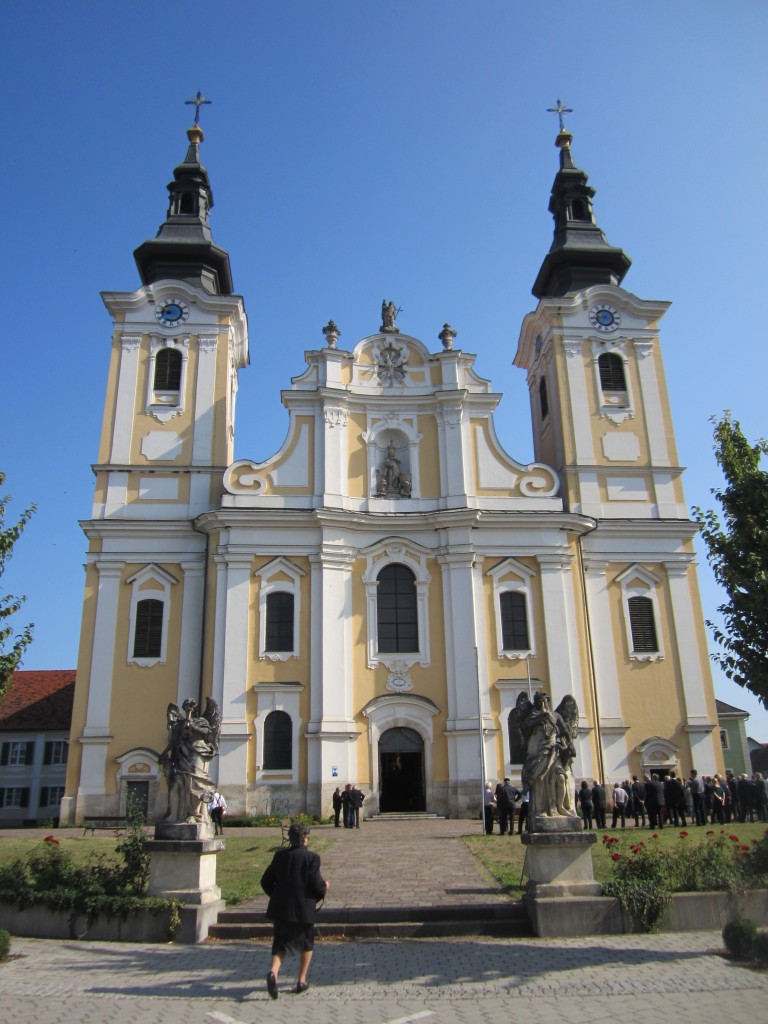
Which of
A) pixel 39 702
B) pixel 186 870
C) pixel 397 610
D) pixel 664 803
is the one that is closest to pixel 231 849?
pixel 186 870

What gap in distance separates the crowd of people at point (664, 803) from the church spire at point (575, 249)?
18.5 meters

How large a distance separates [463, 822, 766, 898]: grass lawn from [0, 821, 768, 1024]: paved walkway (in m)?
2.44

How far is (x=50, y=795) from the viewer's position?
3997 centimetres

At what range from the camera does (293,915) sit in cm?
764

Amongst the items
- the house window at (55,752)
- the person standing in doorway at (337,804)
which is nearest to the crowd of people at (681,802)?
the person standing in doorway at (337,804)

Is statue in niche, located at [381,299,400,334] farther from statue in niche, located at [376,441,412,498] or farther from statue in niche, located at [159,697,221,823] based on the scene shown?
statue in niche, located at [159,697,221,823]

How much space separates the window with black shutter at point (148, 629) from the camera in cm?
2552

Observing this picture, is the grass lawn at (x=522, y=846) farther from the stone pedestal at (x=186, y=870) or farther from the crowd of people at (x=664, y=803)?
the stone pedestal at (x=186, y=870)

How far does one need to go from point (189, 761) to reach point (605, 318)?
2467 cm

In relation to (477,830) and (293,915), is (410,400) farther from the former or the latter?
(293,915)

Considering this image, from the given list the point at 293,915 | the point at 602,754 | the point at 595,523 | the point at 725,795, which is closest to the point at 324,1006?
the point at 293,915

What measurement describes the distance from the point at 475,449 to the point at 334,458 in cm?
474

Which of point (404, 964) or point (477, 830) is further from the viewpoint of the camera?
point (477, 830)

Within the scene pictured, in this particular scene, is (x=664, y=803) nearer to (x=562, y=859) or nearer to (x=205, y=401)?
(x=562, y=859)
